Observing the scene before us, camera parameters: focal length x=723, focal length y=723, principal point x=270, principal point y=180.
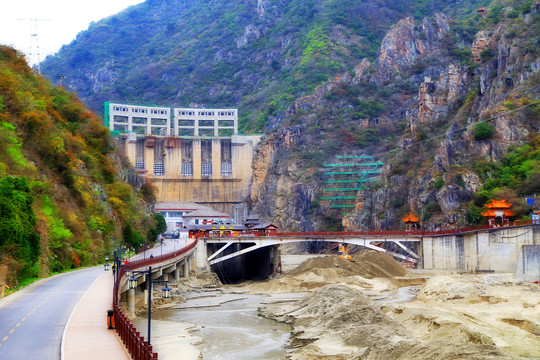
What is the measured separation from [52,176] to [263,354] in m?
30.8

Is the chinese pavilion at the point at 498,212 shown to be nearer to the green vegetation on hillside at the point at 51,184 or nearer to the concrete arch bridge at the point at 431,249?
the concrete arch bridge at the point at 431,249

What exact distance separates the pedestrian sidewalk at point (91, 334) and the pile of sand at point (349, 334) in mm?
9950

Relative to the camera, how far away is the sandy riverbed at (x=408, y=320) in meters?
32.5

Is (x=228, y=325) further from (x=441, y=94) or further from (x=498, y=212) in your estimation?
(x=441, y=94)

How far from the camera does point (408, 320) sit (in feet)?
143

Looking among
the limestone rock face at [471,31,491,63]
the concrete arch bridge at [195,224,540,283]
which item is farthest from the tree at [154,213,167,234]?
the limestone rock face at [471,31,491,63]

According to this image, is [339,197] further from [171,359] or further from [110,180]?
[171,359]

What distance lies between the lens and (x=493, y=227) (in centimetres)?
7494

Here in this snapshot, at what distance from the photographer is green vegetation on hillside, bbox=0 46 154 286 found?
43.0m

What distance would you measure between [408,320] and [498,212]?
1497 inches

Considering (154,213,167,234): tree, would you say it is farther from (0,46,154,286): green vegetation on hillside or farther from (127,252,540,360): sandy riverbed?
(127,252,540,360): sandy riverbed

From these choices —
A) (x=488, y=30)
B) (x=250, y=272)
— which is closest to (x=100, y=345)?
(x=250, y=272)

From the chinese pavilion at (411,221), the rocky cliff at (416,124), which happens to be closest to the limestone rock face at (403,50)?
the rocky cliff at (416,124)

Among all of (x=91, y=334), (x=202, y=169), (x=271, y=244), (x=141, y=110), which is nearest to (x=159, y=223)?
(x=271, y=244)
